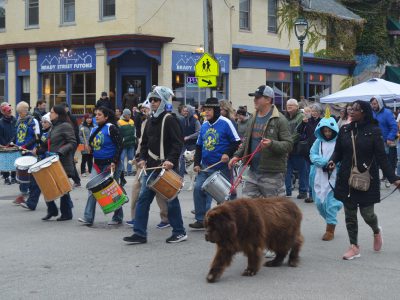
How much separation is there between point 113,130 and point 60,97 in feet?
59.7

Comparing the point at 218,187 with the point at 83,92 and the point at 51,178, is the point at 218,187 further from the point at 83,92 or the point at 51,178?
the point at 83,92

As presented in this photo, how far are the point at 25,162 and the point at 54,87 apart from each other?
16.8 metres

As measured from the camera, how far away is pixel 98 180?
9.37m

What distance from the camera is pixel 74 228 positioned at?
962 centimetres

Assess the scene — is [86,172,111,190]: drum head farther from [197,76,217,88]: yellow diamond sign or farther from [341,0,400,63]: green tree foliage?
[341,0,400,63]: green tree foliage

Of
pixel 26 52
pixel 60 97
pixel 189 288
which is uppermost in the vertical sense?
pixel 26 52

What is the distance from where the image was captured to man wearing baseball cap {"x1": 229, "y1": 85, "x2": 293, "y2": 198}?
764 cm

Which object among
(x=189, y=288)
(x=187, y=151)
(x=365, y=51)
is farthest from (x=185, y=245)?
(x=365, y=51)

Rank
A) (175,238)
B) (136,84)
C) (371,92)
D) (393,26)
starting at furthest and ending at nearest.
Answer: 1. (393,26)
2. (136,84)
3. (371,92)
4. (175,238)

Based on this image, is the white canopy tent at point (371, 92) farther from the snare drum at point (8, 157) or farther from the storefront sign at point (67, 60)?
the snare drum at point (8, 157)

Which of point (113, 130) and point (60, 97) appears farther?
point (60, 97)

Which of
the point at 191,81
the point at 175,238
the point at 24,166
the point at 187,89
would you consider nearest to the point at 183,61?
the point at 191,81

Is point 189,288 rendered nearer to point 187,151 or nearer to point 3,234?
point 3,234

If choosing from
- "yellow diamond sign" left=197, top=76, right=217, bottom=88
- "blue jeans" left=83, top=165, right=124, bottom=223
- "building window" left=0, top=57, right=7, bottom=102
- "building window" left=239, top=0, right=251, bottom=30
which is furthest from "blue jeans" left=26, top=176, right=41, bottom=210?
"building window" left=0, top=57, right=7, bottom=102
